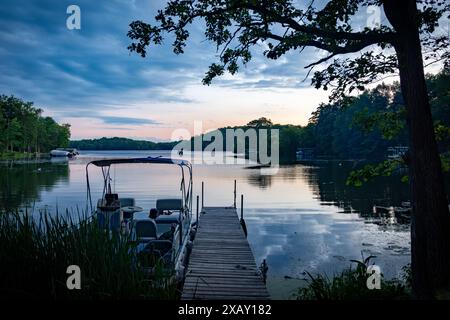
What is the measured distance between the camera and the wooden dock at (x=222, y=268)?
8.91 metres

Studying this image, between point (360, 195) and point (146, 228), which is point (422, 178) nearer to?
point (146, 228)

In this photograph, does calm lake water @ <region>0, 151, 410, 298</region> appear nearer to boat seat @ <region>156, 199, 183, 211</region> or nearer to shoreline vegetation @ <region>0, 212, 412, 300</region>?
shoreline vegetation @ <region>0, 212, 412, 300</region>

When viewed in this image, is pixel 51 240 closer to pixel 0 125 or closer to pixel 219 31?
pixel 219 31

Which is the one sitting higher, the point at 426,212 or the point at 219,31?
the point at 219,31

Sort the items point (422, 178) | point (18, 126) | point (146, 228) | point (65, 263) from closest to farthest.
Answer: point (65, 263) → point (422, 178) → point (146, 228) → point (18, 126)

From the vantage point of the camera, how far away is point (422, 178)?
24.4 feet

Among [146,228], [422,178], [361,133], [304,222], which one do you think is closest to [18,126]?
[361,133]

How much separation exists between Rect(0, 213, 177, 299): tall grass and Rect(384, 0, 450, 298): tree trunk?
557 cm

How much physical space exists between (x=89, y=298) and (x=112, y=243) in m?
0.94

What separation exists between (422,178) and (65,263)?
7.18 meters

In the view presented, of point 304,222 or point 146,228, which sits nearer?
point 146,228

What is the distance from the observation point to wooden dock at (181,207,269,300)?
891cm

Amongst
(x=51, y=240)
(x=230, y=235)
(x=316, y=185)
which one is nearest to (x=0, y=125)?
(x=316, y=185)
